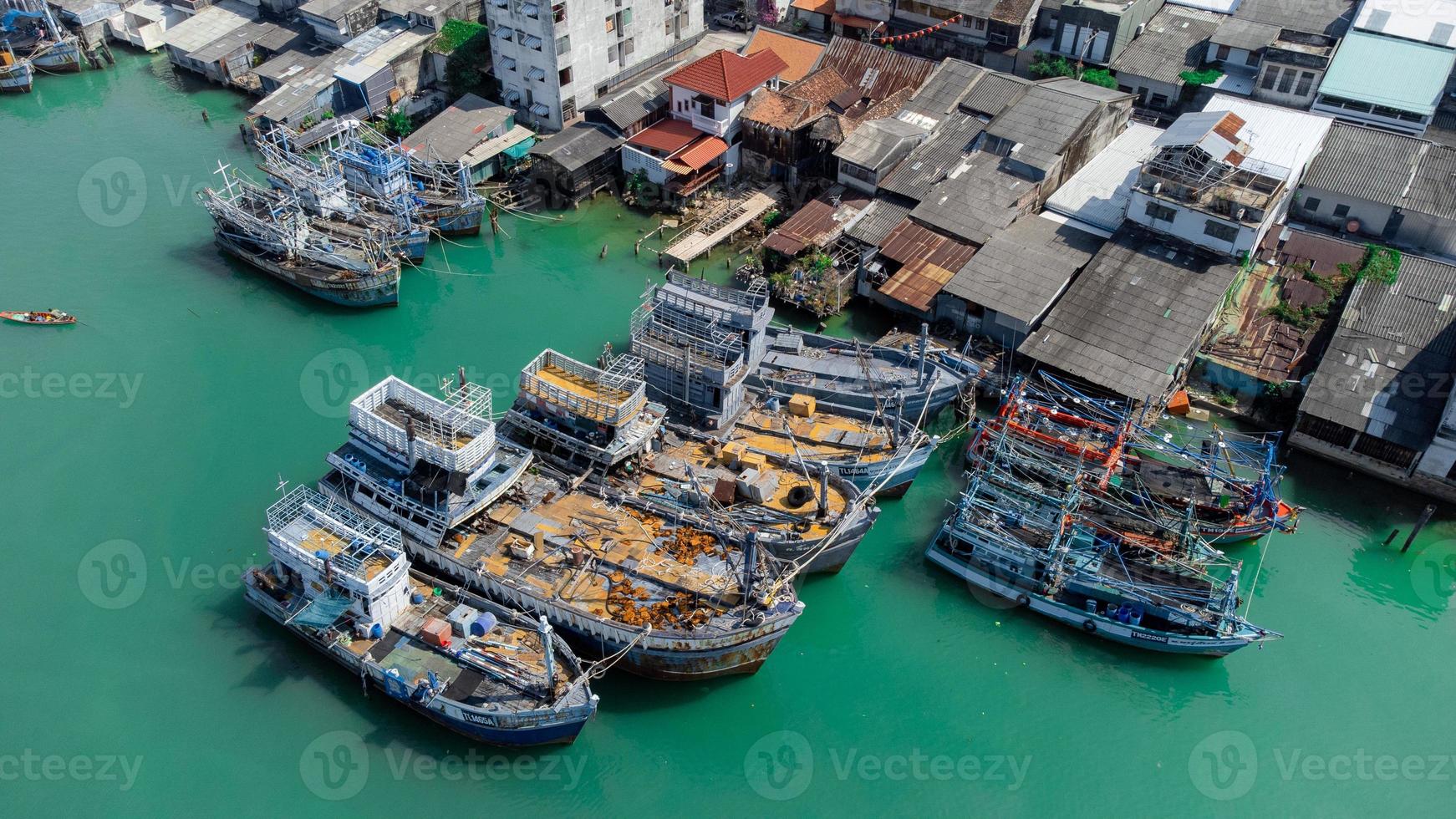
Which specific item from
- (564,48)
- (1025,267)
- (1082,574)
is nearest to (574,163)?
(564,48)

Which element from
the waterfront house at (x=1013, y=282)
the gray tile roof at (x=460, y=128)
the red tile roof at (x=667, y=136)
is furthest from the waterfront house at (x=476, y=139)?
the waterfront house at (x=1013, y=282)

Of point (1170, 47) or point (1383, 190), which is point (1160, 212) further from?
point (1170, 47)

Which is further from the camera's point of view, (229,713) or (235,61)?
(235,61)

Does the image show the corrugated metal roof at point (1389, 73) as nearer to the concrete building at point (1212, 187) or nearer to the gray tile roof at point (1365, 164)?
the gray tile roof at point (1365, 164)

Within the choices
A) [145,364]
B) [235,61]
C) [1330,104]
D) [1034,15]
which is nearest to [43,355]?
[145,364]

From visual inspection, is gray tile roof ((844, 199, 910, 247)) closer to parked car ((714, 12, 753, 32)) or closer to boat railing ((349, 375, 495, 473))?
boat railing ((349, 375, 495, 473))

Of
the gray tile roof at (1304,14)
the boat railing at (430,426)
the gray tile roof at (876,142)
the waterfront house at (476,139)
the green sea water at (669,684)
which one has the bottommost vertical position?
the green sea water at (669,684)

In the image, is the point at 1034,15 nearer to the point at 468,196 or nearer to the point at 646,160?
the point at 646,160
